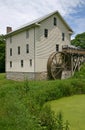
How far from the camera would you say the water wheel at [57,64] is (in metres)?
28.5

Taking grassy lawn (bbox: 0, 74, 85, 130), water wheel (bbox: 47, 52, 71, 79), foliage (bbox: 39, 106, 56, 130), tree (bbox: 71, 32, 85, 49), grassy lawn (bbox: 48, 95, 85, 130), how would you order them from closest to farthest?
1. grassy lawn (bbox: 0, 74, 85, 130)
2. foliage (bbox: 39, 106, 56, 130)
3. grassy lawn (bbox: 48, 95, 85, 130)
4. water wheel (bbox: 47, 52, 71, 79)
5. tree (bbox: 71, 32, 85, 49)

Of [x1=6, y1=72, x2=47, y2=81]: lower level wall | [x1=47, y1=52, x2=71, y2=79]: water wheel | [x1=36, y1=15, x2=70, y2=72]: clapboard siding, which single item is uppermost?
[x1=36, y1=15, x2=70, y2=72]: clapboard siding

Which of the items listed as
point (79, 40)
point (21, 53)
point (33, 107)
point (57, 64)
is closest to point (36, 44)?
point (57, 64)

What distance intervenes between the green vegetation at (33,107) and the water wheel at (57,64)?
9.85m

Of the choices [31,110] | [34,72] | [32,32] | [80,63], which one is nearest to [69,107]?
[31,110]

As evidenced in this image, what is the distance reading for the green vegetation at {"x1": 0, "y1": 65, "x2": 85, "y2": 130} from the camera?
7.49m

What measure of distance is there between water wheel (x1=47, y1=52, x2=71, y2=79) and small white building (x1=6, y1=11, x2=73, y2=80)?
778mm

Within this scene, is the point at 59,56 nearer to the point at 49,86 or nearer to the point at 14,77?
the point at 14,77

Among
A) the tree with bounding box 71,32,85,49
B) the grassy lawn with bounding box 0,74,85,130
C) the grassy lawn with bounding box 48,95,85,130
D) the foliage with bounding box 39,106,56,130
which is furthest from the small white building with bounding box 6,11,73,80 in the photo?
the tree with bounding box 71,32,85,49

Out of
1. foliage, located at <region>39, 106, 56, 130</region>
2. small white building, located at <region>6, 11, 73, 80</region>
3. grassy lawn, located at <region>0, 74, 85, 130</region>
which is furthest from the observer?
small white building, located at <region>6, 11, 73, 80</region>

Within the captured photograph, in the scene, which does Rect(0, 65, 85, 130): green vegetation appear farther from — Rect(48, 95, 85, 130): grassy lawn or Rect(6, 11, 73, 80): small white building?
Rect(6, 11, 73, 80): small white building

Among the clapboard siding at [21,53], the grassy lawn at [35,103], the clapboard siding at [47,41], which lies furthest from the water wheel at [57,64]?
the grassy lawn at [35,103]

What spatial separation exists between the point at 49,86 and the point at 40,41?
12.5 m

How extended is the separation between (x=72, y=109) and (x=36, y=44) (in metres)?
16.1
